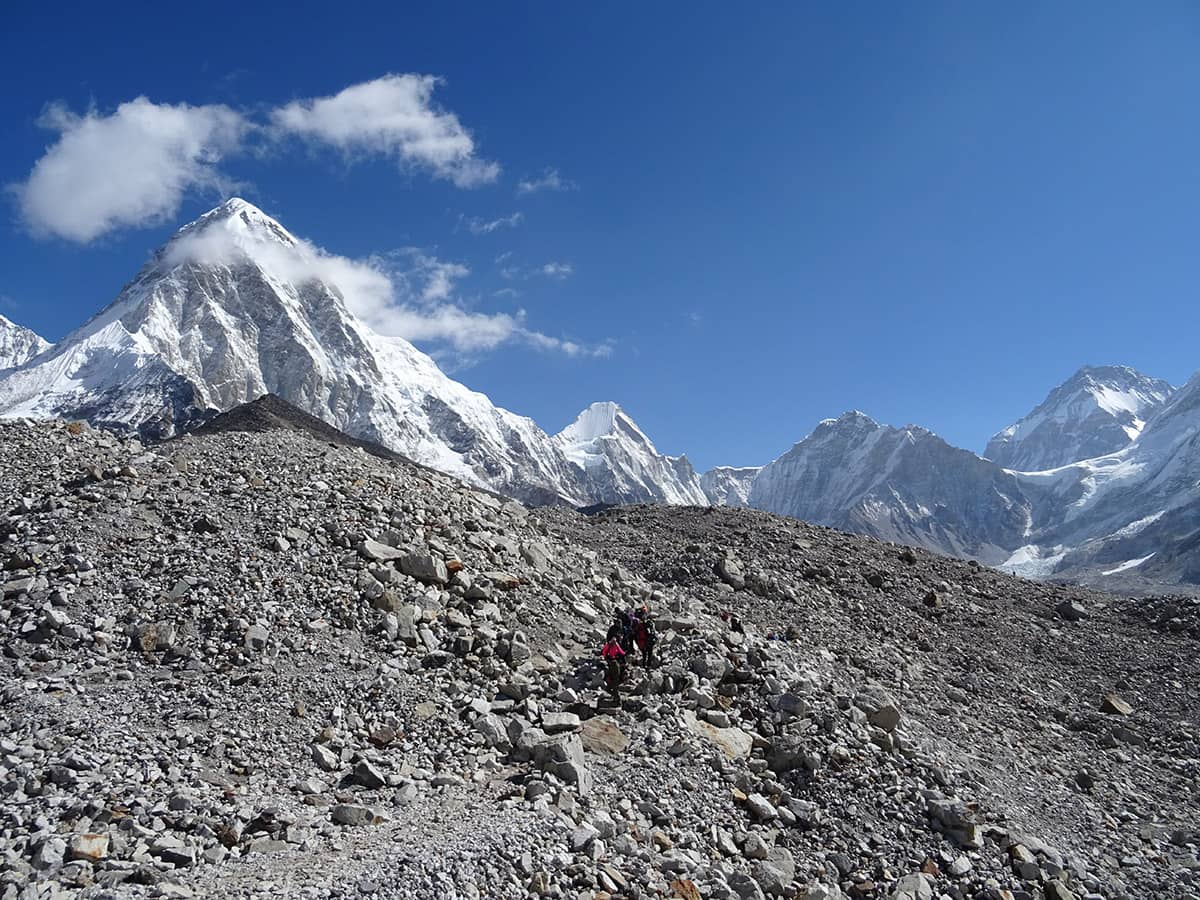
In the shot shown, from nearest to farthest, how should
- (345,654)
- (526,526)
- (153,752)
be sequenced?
(153,752)
(345,654)
(526,526)

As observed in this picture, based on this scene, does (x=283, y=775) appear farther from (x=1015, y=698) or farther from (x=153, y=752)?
(x=1015, y=698)

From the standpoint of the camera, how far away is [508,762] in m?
12.0

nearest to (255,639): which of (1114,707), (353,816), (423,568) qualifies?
(423,568)

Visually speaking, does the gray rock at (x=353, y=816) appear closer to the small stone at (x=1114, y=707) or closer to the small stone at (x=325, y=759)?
the small stone at (x=325, y=759)

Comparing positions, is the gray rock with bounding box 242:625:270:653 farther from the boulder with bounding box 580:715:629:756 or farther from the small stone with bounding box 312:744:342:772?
the boulder with bounding box 580:715:629:756

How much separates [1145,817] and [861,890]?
25.2 ft

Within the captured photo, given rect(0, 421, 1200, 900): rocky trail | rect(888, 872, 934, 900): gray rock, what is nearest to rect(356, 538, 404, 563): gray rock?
rect(0, 421, 1200, 900): rocky trail

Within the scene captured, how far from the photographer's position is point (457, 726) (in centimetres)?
1245

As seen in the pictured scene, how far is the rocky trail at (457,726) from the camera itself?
9172 millimetres

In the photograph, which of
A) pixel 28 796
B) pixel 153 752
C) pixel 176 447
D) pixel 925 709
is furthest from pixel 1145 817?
pixel 176 447

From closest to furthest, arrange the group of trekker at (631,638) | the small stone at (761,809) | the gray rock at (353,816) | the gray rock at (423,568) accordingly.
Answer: the gray rock at (353,816)
the small stone at (761,809)
the group of trekker at (631,638)
the gray rock at (423,568)

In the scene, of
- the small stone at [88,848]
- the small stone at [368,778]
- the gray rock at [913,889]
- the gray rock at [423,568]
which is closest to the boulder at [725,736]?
the gray rock at [913,889]

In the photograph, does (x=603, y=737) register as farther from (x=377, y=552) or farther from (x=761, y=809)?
(x=377, y=552)

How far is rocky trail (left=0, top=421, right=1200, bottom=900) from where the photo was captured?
9.17 m
